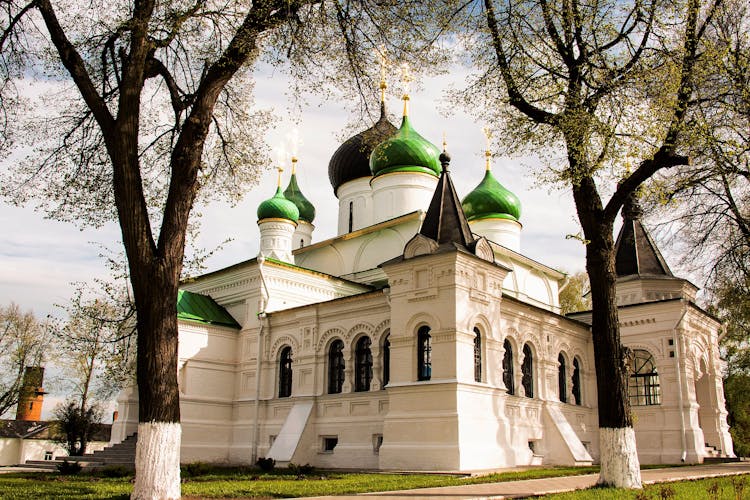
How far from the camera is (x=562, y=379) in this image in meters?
20.2

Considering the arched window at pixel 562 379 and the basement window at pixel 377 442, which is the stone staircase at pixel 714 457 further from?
the basement window at pixel 377 442

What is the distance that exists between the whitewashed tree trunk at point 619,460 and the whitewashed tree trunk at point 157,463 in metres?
5.96

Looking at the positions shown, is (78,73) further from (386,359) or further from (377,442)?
(377,442)

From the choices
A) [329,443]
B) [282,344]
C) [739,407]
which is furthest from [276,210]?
[739,407]

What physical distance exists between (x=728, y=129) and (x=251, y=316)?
44.9ft

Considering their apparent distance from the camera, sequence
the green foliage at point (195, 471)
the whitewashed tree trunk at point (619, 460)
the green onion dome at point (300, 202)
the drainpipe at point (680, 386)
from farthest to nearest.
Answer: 1. the green onion dome at point (300, 202)
2. the drainpipe at point (680, 386)
3. the green foliage at point (195, 471)
4. the whitewashed tree trunk at point (619, 460)

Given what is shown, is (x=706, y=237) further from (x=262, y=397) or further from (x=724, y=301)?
(x=262, y=397)

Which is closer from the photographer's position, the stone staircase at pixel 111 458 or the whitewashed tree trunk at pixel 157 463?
the whitewashed tree trunk at pixel 157 463

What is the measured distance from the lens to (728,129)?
1270 cm

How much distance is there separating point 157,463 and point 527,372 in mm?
12829

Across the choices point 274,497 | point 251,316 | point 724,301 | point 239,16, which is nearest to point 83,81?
point 239,16

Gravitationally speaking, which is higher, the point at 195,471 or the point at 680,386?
the point at 680,386

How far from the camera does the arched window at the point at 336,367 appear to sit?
18.4m

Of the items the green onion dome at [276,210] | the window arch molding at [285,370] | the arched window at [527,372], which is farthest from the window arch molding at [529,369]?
the green onion dome at [276,210]
